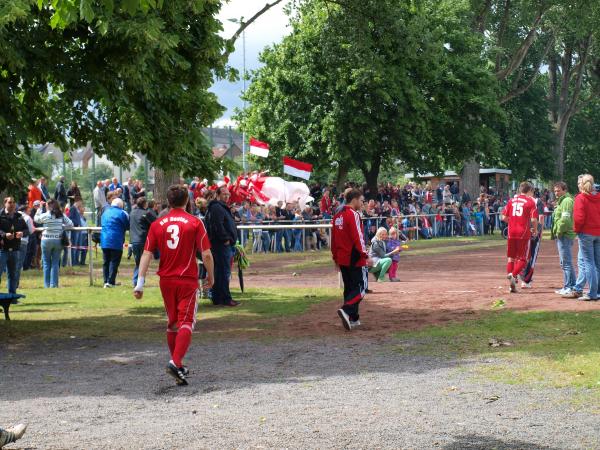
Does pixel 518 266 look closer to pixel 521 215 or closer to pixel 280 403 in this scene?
pixel 521 215

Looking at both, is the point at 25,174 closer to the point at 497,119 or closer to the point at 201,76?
the point at 201,76

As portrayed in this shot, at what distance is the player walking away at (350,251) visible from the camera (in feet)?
47.3

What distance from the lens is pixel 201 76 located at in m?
16.8

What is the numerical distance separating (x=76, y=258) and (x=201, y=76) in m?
12.6

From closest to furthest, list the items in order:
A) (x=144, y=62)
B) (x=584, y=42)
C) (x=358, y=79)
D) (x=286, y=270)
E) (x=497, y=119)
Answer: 1. (x=144, y=62)
2. (x=286, y=270)
3. (x=358, y=79)
4. (x=497, y=119)
5. (x=584, y=42)

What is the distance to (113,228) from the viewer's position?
72.5ft

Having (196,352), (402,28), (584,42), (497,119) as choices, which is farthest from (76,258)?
(584,42)

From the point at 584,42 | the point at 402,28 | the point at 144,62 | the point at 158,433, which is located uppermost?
the point at 584,42

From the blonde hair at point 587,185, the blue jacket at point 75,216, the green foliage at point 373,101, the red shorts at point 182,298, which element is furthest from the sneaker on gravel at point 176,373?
the green foliage at point 373,101

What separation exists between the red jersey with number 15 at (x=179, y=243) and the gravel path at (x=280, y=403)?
1173 mm

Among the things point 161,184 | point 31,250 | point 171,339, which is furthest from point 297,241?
point 171,339

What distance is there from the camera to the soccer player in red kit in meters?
18.5

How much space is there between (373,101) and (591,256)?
2665 centimetres

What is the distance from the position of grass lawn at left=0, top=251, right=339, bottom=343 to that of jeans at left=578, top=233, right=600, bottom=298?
15.4 ft
